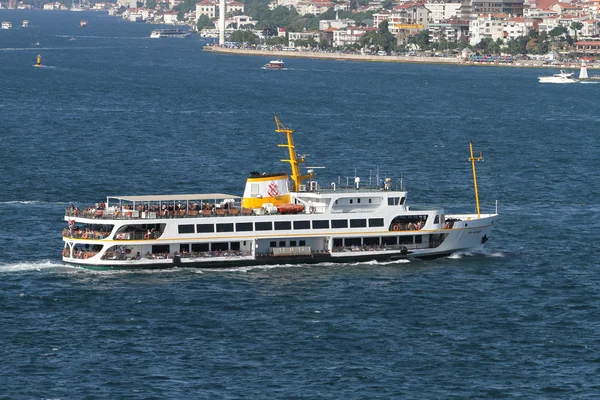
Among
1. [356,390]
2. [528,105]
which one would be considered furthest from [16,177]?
[528,105]

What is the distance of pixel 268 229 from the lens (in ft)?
233

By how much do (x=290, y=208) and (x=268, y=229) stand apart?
6.26ft

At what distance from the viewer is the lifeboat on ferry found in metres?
71.8

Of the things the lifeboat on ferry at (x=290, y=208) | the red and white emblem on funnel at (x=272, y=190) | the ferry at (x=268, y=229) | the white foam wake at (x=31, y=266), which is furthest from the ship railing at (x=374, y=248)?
the white foam wake at (x=31, y=266)

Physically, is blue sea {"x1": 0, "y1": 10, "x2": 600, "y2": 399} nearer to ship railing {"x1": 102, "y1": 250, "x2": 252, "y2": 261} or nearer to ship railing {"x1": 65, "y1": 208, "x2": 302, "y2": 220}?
ship railing {"x1": 102, "y1": 250, "x2": 252, "y2": 261}

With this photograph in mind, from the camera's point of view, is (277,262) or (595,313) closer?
(595,313)

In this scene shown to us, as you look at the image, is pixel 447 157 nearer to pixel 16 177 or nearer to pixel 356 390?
pixel 16 177

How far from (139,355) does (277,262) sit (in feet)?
55.7

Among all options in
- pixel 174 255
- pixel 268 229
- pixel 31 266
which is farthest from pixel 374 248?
pixel 31 266

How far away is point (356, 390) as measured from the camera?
169 ft

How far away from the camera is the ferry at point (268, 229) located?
228 ft

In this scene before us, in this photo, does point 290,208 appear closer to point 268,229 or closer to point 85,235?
point 268,229

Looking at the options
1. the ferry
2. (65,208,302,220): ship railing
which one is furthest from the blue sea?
(65,208,302,220): ship railing

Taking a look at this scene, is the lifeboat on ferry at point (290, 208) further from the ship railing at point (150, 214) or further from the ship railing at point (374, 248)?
the ship railing at point (374, 248)
